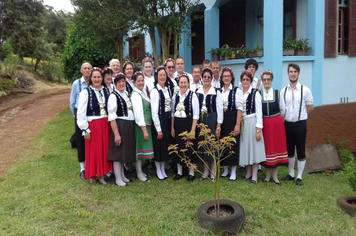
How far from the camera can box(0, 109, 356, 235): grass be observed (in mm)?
3301

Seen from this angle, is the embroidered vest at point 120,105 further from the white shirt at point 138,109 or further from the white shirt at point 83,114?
the white shirt at point 83,114

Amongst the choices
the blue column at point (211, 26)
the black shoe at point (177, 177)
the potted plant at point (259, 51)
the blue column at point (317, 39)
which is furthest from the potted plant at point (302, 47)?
the black shoe at point (177, 177)

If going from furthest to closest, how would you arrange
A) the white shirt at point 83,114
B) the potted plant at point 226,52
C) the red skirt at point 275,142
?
the potted plant at point 226,52, the red skirt at point 275,142, the white shirt at point 83,114

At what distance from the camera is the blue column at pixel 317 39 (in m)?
6.94

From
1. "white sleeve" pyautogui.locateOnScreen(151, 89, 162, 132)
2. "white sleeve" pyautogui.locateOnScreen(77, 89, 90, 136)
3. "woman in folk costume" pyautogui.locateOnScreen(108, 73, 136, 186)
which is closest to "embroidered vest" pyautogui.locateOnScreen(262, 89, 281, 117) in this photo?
"white sleeve" pyautogui.locateOnScreen(151, 89, 162, 132)

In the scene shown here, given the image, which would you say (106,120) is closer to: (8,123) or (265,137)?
(265,137)

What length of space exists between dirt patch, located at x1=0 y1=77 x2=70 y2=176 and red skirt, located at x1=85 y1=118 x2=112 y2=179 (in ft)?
6.24

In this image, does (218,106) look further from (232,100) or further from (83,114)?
(83,114)

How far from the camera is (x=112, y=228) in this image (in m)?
3.30

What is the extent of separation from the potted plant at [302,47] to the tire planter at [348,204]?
3987 millimetres

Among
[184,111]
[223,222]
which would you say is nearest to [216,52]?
[184,111]

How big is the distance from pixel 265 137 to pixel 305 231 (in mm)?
1492

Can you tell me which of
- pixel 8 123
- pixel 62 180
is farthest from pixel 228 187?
pixel 8 123

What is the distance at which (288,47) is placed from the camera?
682 cm
